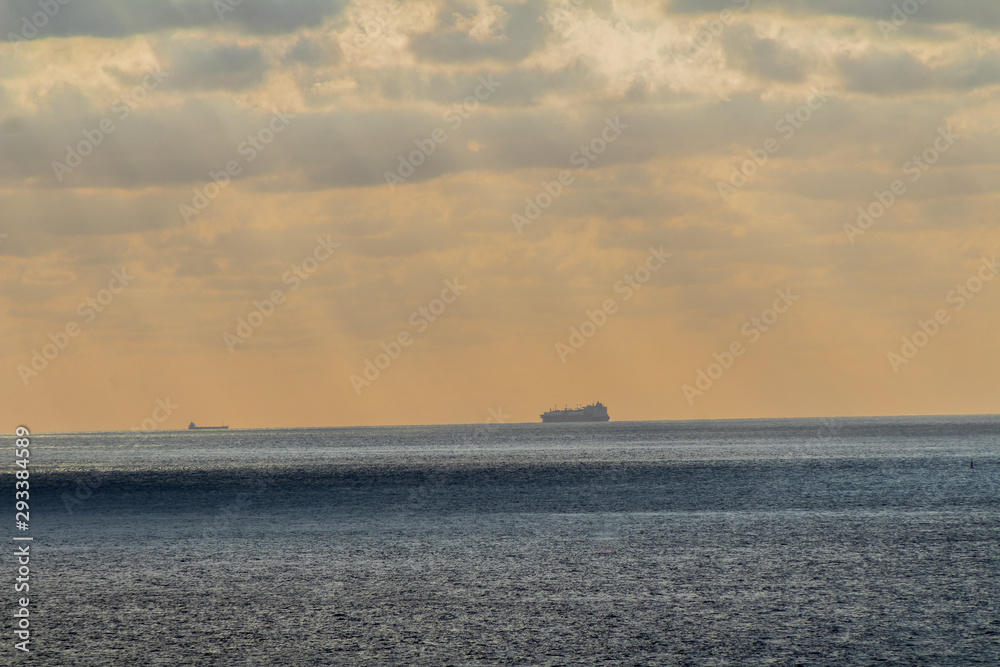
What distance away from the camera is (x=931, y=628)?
2503cm

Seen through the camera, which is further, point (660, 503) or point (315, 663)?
point (660, 503)

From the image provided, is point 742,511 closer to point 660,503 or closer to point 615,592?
point 660,503

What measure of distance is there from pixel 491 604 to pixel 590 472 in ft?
289

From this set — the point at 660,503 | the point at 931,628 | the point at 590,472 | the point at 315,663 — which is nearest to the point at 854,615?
the point at 931,628

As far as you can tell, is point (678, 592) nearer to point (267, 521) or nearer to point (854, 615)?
point (854, 615)

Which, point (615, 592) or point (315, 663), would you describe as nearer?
point (315, 663)

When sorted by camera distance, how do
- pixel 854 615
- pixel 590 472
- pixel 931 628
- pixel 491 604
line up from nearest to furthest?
pixel 931 628, pixel 854 615, pixel 491 604, pixel 590 472

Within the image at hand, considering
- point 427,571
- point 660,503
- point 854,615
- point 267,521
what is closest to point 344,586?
point 427,571

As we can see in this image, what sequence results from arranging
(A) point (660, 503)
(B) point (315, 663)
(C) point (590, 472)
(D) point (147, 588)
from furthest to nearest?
(C) point (590, 472) < (A) point (660, 503) < (D) point (147, 588) < (B) point (315, 663)

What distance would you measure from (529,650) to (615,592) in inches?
302

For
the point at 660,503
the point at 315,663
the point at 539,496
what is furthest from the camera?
the point at 539,496

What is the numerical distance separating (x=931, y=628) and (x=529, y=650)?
944cm

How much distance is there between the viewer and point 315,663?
22359 mm

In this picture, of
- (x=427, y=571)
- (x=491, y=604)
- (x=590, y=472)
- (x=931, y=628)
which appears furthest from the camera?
(x=590, y=472)
